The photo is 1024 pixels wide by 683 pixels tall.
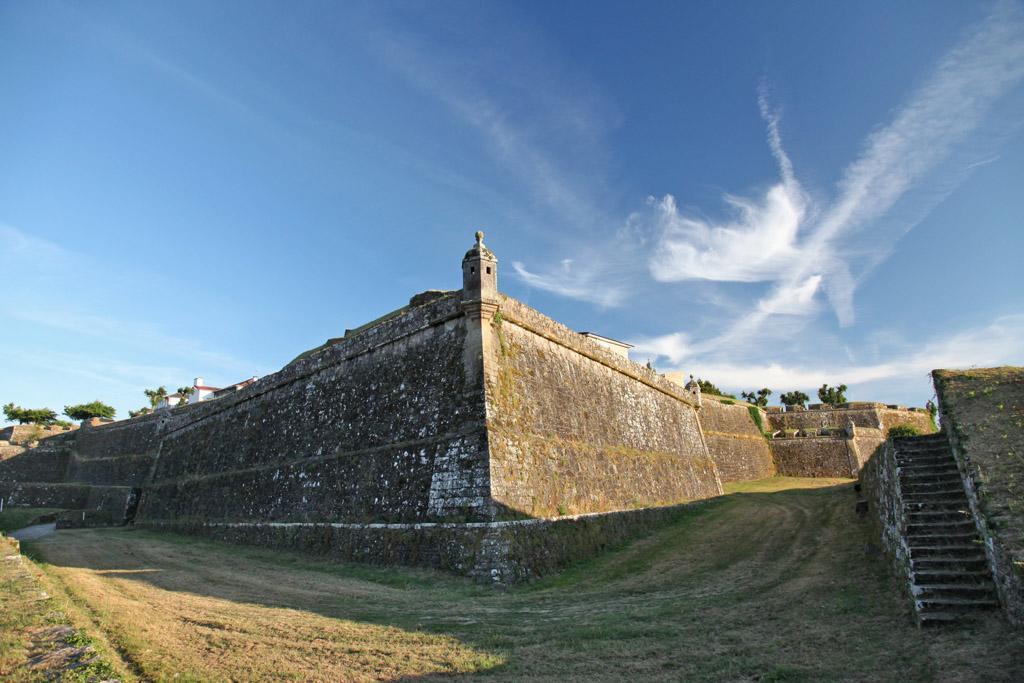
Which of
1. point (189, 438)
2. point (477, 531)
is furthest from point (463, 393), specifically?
point (189, 438)

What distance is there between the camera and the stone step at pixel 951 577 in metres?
9.25

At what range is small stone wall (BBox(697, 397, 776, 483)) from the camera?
39.4 meters

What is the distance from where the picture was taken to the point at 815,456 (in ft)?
144

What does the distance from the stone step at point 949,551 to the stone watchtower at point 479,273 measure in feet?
39.5

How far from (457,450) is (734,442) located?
3109cm

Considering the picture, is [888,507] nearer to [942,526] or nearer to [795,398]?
[942,526]

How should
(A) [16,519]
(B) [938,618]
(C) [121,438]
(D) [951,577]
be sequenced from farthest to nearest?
(C) [121,438], (A) [16,519], (D) [951,577], (B) [938,618]

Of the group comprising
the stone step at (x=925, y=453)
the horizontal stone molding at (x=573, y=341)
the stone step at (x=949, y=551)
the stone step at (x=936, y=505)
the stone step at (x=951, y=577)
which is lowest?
the stone step at (x=951, y=577)

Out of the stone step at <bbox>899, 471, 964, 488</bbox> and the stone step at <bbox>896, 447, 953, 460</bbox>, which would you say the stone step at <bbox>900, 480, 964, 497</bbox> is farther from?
the stone step at <bbox>896, 447, 953, 460</bbox>

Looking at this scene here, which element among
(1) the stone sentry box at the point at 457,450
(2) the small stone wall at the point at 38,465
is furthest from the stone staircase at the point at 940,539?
(2) the small stone wall at the point at 38,465

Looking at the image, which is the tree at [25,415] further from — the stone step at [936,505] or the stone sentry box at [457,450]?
the stone step at [936,505]

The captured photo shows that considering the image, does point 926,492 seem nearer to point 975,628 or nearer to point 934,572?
point 934,572

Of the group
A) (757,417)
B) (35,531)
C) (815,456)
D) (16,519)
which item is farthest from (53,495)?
(815,456)

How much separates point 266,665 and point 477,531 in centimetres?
785
